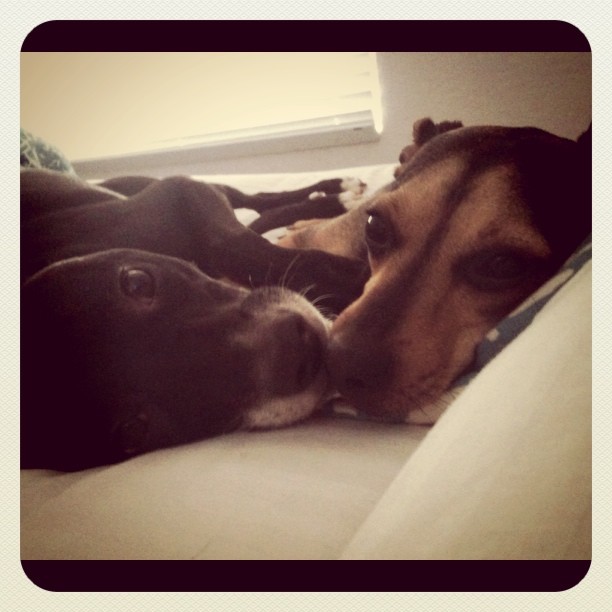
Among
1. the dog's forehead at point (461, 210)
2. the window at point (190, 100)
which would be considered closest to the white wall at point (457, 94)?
the window at point (190, 100)

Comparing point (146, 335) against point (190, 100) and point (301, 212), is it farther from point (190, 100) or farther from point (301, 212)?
point (301, 212)

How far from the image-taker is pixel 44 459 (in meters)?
0.97

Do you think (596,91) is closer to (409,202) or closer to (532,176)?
(532,176)

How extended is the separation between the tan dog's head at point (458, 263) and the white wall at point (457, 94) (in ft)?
0.18

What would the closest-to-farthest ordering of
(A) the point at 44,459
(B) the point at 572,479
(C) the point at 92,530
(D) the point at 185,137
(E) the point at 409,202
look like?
(B) the point at 572,479, (C) the point at 92,530, (A) the point at 44,459, (E) the point at 409,202, (D) the point at 185,137

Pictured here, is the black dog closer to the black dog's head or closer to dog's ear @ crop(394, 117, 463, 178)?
the black dog's head

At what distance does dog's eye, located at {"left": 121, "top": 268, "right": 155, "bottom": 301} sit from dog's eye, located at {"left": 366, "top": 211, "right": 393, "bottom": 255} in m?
0.48

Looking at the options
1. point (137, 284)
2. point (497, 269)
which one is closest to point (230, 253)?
point (137, 284)

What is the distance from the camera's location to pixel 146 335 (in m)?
1.01

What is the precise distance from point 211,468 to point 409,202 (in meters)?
0.66

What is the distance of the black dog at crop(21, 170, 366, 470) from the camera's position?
0.97m

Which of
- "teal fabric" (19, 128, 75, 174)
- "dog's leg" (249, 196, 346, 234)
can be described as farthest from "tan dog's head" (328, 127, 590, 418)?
"teal fabric" (19, 128, 75, 174)

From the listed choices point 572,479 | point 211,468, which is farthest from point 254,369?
point 572,479

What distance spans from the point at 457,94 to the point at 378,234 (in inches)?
13.6
